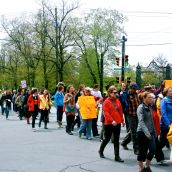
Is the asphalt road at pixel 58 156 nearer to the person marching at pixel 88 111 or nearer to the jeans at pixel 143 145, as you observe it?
the person marching at pixel 88 111

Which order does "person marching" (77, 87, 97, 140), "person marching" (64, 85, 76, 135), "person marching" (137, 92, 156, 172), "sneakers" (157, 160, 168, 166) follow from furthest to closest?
"person marching" (64, 85, 76, 135)
"person marching" (77, 87, 97, 140)
"sneakers" (157, 160, 168, 166)
"person marching" (137, 92, 156, 172)

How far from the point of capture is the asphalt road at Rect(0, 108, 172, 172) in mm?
9414

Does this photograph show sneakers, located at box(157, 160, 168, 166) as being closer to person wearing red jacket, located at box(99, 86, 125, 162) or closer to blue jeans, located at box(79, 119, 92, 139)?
person wearing red jacket, located at box(99, 86, 125, 162)

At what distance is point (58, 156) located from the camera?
11.1 meters

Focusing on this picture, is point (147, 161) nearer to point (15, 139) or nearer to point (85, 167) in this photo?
point (85, 167)

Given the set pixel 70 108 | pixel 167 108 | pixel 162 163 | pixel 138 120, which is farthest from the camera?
pixel 70 108

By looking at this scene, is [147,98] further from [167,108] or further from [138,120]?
[167,108]

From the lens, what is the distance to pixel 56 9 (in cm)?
4831

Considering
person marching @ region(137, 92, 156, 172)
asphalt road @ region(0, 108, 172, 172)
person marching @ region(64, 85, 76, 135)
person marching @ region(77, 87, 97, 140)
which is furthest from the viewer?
person marching @ region(64, 85, 76, 135)

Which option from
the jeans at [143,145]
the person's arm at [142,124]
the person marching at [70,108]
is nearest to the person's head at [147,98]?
the person's arm at [142,124]

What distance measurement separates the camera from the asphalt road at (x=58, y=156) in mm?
9414

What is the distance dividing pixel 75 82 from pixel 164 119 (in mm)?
53037

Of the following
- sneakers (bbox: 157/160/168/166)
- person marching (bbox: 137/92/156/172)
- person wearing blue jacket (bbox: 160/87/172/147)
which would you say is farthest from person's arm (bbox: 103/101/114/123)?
person marching (bbox: 137/92/156/172)

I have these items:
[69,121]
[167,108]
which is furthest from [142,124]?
[69,121]
